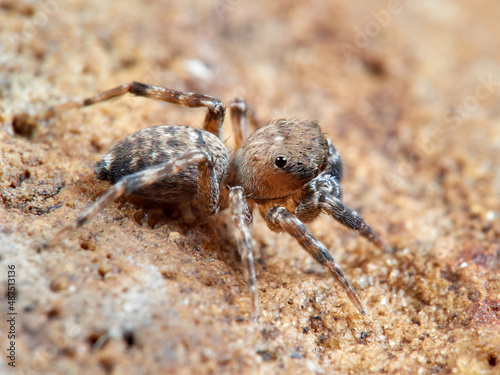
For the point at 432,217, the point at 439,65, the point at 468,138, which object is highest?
the point at 439,65

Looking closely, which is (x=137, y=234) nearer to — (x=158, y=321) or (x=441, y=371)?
(x=158, y=321)

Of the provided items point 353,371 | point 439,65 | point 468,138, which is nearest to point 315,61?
point 439,65

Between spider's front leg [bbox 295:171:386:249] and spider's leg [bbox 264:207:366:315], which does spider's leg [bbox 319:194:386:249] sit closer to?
spider's front leg [bbox 295:171:386:249]

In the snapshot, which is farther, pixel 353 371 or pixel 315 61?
pixel 315 61

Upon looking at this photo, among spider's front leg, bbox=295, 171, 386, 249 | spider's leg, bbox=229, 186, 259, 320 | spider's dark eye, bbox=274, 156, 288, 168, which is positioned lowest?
spider's leg, bbox=229, 186, 259, 320

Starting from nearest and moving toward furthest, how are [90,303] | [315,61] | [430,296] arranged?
1. [90,303]
2. [430,296]
3. [315,61]

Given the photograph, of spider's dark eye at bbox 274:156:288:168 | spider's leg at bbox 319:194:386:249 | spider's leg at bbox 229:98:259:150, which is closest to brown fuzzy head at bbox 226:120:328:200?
spider's dark eye at bbox 274:156:288:168

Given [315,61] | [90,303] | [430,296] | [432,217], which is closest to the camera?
[90,303]
